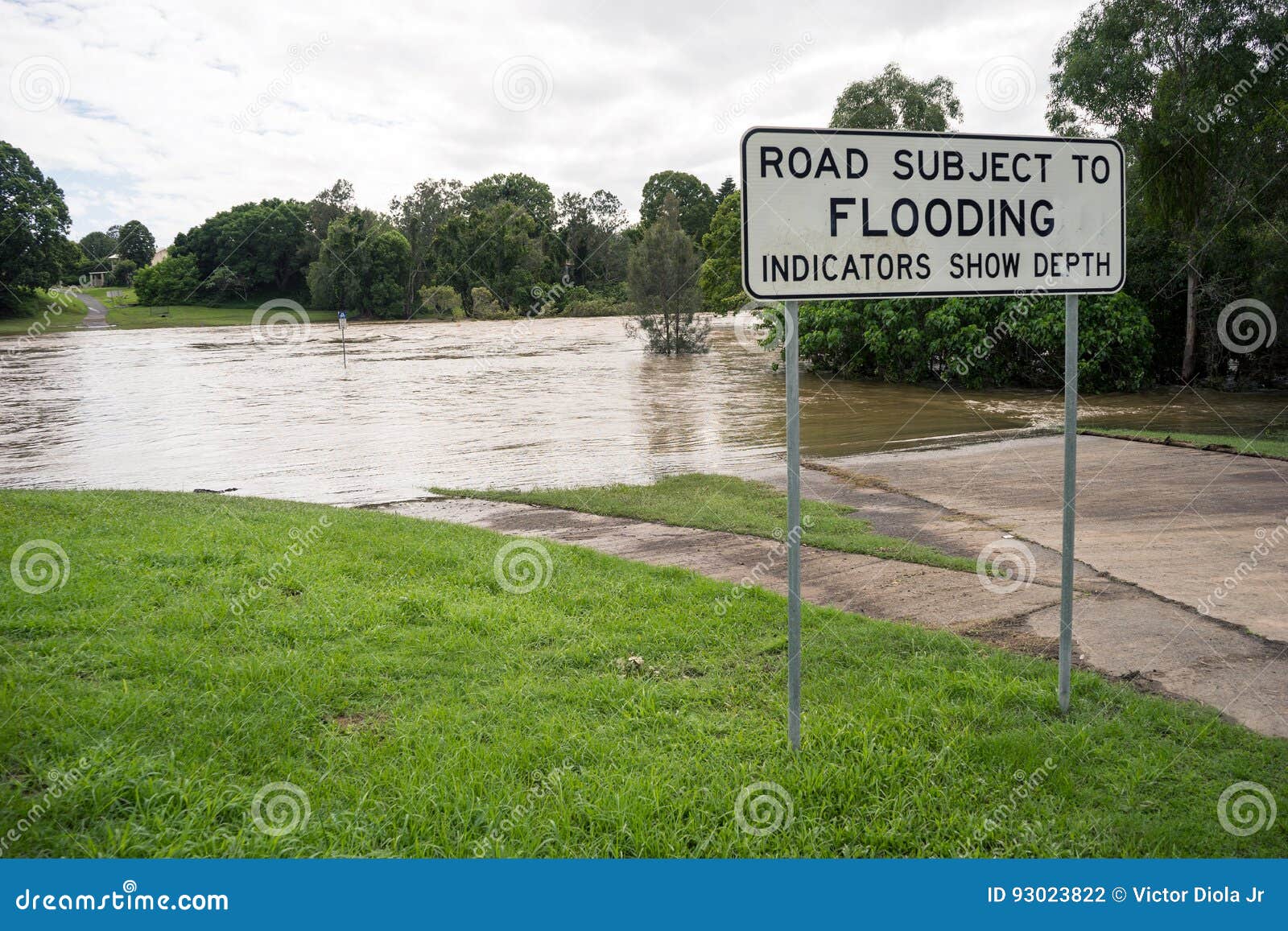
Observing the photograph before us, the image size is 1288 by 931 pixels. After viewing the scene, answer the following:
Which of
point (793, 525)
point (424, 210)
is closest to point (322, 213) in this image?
point (424, 210)

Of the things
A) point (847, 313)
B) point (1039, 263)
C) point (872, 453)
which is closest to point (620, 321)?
point (847, 313)

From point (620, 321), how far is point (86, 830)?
64151mm

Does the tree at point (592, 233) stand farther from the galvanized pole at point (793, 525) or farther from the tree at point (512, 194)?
the galvanized pole at point (793, 525)

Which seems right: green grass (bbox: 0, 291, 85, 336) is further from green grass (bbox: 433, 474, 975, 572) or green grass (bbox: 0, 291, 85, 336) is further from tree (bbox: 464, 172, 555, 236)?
green grass (bbox: 433, 474, 975, 572)

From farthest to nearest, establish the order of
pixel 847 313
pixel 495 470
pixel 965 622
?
pixel 847 313, pixel 495 470, pixel 965 622

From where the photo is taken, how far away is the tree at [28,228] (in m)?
36.4

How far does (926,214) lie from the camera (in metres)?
3.58

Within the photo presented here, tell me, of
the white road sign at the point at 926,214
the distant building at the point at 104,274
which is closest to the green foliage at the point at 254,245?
the distant building at the point at 104,274

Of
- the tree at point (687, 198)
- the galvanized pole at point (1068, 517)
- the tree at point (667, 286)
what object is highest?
the tree at point (687, 198)

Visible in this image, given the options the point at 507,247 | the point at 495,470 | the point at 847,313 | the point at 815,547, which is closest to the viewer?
the point at 815,547

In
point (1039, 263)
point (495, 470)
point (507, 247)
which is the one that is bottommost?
point (495, 470)

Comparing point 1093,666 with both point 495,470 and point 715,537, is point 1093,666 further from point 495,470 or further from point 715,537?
point 495,470

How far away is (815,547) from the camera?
750 cm

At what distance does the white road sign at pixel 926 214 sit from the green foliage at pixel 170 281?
260 ft
